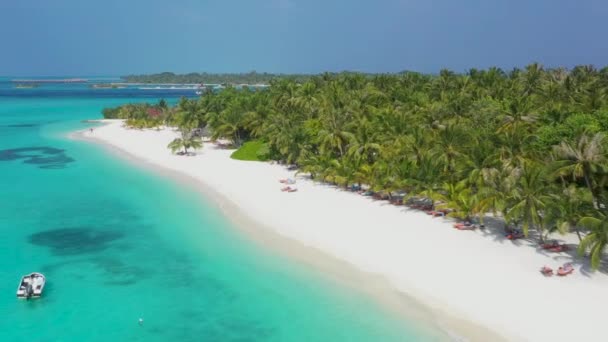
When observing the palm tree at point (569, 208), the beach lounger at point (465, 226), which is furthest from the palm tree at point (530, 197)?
the beach lounger at point (465, 226)

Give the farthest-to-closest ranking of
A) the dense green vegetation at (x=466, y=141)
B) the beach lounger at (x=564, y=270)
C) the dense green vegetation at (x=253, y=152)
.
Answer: the dense green vegetation at (x=253, y=152), the dense green vegetation at (x=466, y=141), the beach lounger at (x=564, y=270)

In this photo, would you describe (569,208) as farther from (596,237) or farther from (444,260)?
(444,260)

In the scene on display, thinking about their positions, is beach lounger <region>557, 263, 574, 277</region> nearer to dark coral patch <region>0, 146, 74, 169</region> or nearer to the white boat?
the white boat

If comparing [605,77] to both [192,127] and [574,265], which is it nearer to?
[574,265]

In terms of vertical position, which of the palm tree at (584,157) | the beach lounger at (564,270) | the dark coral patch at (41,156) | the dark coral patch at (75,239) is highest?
the palm tree at (584,157)

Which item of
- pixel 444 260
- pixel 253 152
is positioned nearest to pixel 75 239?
pixel 444 260

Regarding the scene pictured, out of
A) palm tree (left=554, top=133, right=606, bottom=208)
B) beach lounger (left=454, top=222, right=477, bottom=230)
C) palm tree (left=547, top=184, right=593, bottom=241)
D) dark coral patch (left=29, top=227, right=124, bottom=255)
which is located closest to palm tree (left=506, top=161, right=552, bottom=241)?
palm tree (left=547, top=184, right=593, bottom=241)

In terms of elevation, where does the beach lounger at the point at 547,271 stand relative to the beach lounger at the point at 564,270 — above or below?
below

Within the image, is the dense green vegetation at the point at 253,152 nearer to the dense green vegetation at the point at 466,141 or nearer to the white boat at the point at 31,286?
the dense green vegetation at the point at 466,141
